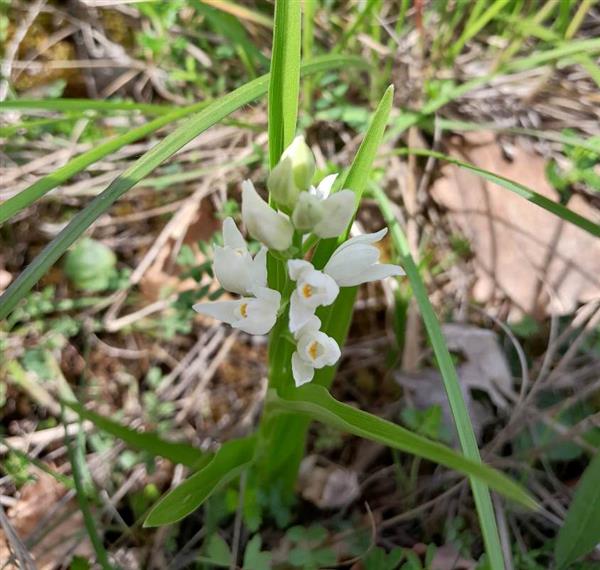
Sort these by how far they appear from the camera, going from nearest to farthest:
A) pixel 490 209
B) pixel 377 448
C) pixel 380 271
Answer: pixel 380 271
pixel 377 448
pixel 490 209

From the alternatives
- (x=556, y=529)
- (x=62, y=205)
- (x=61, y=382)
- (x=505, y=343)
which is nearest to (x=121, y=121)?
(x=62, y=205)

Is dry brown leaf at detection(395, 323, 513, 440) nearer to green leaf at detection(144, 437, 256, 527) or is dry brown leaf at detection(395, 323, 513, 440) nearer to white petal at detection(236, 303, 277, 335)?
green leaf at detection(144, 437, 256, 527)

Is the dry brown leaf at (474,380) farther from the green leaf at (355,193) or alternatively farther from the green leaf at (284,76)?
the green leaf at (284,76)

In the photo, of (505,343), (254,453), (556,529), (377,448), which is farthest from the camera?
(505,343)

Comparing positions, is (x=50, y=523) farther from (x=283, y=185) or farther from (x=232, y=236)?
(x=283, y=185)

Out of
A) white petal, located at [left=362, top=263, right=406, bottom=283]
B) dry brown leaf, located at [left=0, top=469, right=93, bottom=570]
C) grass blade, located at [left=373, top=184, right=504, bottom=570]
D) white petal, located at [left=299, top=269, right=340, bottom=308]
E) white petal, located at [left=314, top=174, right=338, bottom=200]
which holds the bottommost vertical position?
dry brown leaf, located at [left=0, top=469, right=93, bottom=570]

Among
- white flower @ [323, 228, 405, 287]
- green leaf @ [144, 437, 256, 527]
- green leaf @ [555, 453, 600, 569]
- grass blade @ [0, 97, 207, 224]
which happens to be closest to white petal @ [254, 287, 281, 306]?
white flower @ [323, 228, 405, 287]

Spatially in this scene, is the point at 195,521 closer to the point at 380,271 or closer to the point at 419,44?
the point at 380,271
